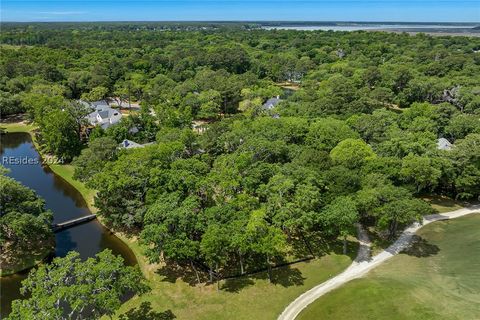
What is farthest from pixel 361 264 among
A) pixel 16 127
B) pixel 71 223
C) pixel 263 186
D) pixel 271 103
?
pixel 16 127

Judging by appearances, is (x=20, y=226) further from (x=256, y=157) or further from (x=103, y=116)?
(x=103, y=116)

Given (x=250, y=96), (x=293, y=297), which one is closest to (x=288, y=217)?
(x=293, y=297)

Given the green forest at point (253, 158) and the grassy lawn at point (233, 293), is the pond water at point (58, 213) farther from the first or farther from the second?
the grassy lawn at point (233, 293)

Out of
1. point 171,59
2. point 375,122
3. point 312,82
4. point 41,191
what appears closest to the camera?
point 41,191

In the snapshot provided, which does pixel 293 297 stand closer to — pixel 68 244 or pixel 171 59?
pixel 68 244

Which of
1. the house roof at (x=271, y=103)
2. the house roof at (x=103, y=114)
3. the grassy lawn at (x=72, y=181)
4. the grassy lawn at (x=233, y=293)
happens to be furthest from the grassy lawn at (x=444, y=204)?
the house roof at (x=103, y=114)
